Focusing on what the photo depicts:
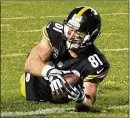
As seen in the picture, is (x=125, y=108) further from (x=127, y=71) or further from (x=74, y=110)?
(x=127, y=71)

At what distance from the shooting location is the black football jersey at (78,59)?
698 cm

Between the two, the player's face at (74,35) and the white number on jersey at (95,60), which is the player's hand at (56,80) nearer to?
the player's face at (74,35)

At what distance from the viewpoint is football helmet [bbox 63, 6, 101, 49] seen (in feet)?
21.9

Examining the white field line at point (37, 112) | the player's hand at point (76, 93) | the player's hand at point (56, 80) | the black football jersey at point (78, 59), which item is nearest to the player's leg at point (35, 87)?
the white field line at point (37, 112)

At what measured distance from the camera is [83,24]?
6691 mm

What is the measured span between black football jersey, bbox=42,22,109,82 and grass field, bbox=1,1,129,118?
2.45 ft

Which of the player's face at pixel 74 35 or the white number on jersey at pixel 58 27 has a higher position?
the player's face at pixel 74 35

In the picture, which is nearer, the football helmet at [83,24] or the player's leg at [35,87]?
the football helmet at [83,24]

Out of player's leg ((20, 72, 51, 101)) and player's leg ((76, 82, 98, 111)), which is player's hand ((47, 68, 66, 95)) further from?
player's leg ((20, 72, 51, 101))

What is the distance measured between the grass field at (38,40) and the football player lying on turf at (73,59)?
2.28 feet

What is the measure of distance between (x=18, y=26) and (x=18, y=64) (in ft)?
23.2

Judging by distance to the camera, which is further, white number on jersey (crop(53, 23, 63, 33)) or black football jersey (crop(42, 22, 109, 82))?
A: white number on jersey (crop(53, 23, 63, 33))

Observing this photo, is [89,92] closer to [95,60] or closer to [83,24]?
[95,60]

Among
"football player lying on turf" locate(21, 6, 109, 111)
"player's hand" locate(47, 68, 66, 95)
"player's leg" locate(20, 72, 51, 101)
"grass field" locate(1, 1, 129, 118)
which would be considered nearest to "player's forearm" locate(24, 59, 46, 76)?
"football player lying on turf" locate(21, 6, 109, 111)
